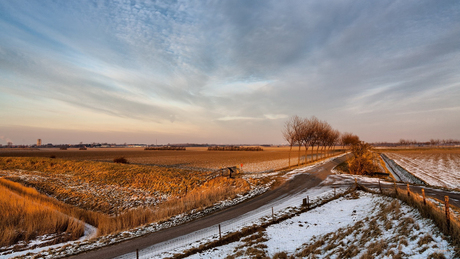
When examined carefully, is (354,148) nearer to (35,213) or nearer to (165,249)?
(165,249)

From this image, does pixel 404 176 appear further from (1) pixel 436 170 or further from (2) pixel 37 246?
(2) pixel 37 246

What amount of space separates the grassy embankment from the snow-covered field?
8930 mm

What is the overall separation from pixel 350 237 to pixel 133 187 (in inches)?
1113

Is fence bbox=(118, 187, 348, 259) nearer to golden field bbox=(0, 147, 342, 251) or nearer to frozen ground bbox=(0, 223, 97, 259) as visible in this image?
golden field bbox=(0, 147, 342, 251)

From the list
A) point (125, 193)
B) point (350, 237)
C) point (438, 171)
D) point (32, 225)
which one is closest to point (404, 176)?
point (438, 171)

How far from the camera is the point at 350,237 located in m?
9.73

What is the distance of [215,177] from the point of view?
2989 cm

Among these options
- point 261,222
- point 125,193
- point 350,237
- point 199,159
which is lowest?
point 125,193

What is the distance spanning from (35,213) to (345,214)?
2354 centimetres

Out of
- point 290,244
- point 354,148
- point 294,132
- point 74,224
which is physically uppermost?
point 294,132

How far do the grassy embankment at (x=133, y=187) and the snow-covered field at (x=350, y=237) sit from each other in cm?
893

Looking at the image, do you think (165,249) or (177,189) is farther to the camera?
(177,189)

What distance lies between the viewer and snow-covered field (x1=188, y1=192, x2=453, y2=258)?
7.27 meters

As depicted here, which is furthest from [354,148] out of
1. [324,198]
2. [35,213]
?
[35,213]
